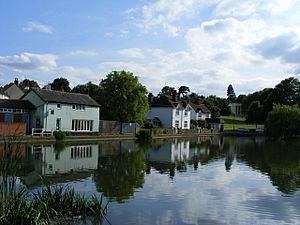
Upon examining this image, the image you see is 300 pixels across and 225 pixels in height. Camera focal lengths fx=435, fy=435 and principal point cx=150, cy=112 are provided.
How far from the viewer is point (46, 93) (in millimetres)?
50906

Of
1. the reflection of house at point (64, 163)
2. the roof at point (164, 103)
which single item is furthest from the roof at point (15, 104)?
the roof at point (164, 103)

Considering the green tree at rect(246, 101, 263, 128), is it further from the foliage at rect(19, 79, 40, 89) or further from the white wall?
the foliage at rect(19, 79, 40, 89)

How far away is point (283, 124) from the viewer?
7356 cm

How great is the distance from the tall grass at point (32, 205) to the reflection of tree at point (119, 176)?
3453mm

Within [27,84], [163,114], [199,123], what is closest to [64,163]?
[163,114]

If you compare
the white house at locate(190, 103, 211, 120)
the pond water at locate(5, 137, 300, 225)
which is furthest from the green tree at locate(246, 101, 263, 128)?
the pond water at locate(5, 137, 300, 225)

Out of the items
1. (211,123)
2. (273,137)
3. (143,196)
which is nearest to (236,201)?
(143,196)

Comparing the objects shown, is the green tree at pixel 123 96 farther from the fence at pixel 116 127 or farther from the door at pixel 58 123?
the door at pixel 58 123

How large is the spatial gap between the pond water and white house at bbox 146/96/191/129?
49.7 meters

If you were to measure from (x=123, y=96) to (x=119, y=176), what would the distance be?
126ft

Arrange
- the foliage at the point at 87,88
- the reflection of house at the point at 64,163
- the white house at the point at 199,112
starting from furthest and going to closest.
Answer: the white house at the point at 199,112, the foliage at the point at 87,88, the reflection of house at the point at 64,163

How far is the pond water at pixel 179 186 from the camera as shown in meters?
14.4

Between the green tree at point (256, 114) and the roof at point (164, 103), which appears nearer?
the roof at point (164, 103)

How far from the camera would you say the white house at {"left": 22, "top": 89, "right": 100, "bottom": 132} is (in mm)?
48750
